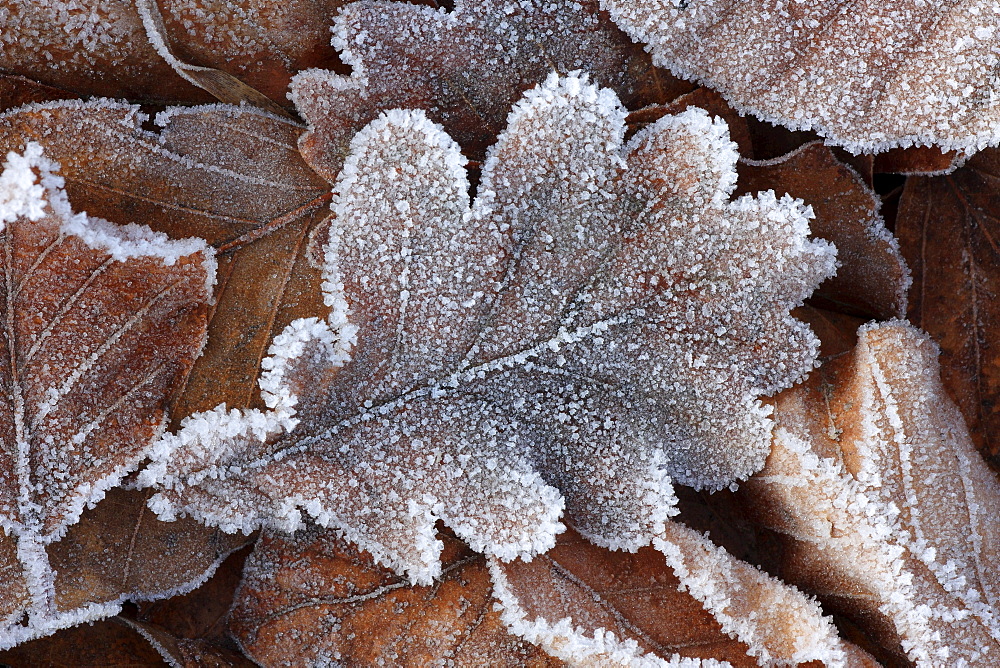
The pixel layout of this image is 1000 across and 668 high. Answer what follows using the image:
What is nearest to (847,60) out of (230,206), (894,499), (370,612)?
(894,499)

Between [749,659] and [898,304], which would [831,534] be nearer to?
[749,659]

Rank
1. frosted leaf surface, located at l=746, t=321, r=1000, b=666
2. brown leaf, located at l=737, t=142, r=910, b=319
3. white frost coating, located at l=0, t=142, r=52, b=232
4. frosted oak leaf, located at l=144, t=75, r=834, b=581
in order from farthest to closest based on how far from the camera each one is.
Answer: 1. brown leaf, located at l=737, t=142, r=910, b=319
2. frosted leaf surface, located at l=746, t=321, r=1000, b=666
3. frosted oak leaf, located at l=144, t=75, r=834, b=581
4. white frost coating, located at l=0, t=142, r=52, b=232

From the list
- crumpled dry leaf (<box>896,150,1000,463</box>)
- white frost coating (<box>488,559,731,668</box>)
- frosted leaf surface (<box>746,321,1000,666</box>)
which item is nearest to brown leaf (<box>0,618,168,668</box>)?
white frost coating (<box>488,559,731,668</box>)

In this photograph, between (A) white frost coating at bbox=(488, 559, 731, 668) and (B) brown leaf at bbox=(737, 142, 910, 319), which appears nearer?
(A) white frost coating at bbox=(488, 559, 731, 668)

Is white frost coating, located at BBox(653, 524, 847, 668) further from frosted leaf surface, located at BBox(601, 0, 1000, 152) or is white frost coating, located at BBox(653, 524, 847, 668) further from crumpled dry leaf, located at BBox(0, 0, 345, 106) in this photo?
crumpled dry leaf, located at BBox(0, 0, 345, 106)

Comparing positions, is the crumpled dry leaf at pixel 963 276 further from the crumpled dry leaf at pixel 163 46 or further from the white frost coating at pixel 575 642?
the crumpled dry leaf at pixel 163 46

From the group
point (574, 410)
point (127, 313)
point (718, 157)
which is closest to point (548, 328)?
point (574, 410)

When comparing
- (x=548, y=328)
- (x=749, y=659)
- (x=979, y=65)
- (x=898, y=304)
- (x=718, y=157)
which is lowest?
(x=749, y=659)
